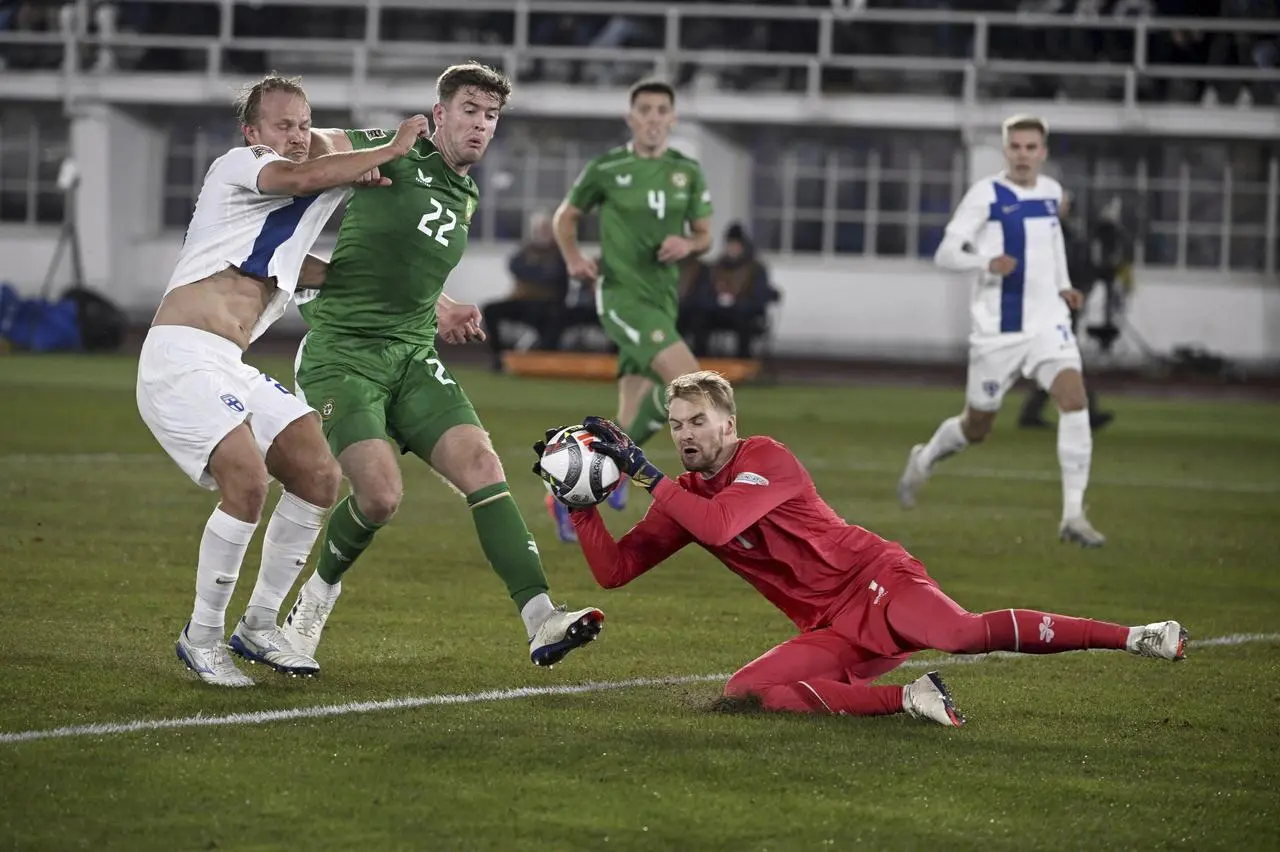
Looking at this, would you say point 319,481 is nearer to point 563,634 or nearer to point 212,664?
point 212,664

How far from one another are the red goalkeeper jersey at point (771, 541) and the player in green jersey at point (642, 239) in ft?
16.5

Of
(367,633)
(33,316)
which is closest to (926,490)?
(367,633)

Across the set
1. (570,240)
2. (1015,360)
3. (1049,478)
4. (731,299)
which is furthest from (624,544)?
(731,299)

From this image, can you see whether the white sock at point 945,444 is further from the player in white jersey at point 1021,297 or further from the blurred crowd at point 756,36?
the blurred crowd at point 756,36

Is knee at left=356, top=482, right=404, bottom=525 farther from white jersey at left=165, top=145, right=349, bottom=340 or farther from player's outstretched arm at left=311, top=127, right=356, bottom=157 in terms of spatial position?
player's outstretched arm at left=311, top=127, right=356, bottom=157

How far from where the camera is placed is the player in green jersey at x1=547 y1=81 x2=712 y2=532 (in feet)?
39.0

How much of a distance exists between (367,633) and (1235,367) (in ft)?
85.5

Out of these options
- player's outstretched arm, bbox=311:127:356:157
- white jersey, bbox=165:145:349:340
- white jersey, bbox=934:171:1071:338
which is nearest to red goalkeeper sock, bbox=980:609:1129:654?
white jersey, bbox=165:145:349:340

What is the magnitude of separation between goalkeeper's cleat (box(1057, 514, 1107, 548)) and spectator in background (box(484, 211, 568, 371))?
1609cm

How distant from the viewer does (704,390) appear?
653cm

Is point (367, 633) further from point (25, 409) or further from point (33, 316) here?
point (33, 316)

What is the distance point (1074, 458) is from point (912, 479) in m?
1.41

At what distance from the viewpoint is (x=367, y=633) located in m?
8.05

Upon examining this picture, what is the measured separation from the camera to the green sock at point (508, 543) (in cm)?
702
